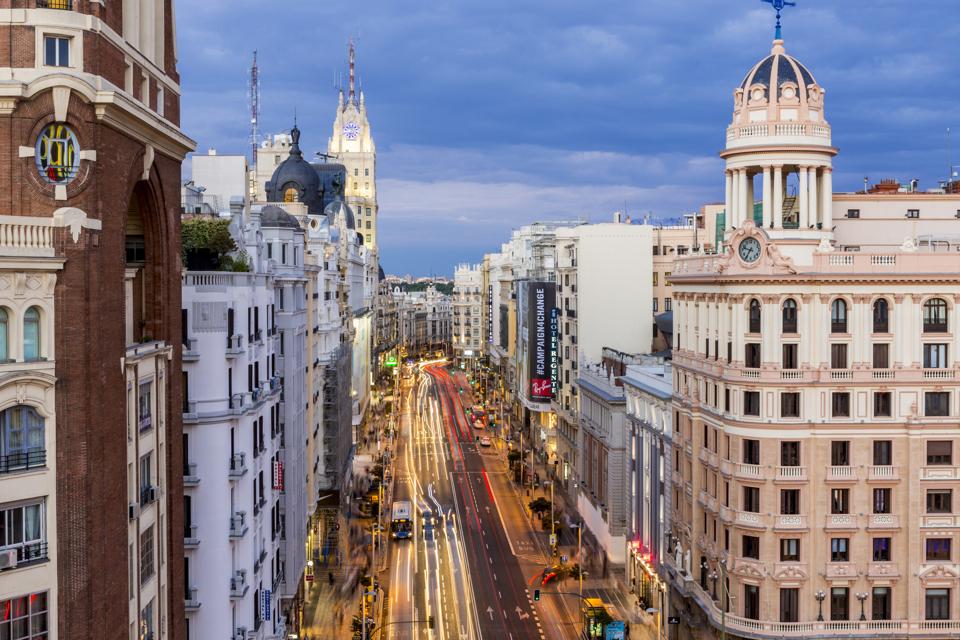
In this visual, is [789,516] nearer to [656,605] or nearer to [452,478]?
[656,605]

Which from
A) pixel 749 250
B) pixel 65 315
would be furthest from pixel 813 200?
pixel 65 315

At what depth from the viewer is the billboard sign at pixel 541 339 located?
135750mm

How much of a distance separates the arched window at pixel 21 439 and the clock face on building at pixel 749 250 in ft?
148

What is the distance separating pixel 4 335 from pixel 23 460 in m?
3.43

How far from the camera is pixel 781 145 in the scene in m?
66.1

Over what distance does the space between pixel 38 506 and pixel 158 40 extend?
1721 cm

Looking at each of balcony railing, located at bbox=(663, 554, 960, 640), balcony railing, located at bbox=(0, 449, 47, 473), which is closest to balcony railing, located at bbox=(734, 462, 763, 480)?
balcony railing, located at bbox=(663, 554, 960, 640)

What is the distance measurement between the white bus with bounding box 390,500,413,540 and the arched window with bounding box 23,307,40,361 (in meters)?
79.8

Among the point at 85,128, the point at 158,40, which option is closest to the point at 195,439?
the point at 158,40

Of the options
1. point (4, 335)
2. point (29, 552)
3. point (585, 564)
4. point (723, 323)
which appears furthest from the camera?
point (585, 564)

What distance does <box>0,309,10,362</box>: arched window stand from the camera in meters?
26.9

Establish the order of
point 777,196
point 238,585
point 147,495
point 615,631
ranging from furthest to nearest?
point 615,631, point 777,196, point 238,585, point 147,495

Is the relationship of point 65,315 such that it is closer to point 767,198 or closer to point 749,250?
point 749,250

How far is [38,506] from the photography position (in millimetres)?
27641
